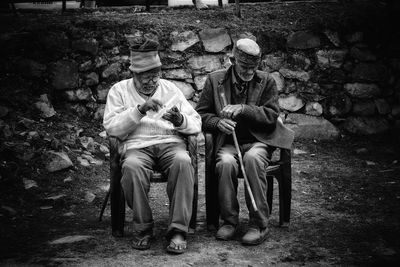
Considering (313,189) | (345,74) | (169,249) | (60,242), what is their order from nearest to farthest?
(169,249)
(60,242)
(313,189)
(345,74)

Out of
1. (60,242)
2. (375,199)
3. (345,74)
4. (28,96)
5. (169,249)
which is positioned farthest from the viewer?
(345,74)

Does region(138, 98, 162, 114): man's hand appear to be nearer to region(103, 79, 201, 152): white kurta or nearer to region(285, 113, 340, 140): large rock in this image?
region(103, 79, 201, 152): white kurta

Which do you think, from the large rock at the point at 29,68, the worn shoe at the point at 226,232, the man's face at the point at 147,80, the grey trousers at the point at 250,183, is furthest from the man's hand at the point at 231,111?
the large rock at the point at 29,68

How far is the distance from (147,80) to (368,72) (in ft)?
14.4

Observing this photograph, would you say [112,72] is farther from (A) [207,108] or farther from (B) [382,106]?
(B) [382,106]

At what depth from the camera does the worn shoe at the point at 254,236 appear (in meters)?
3.95

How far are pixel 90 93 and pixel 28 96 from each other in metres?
0.83

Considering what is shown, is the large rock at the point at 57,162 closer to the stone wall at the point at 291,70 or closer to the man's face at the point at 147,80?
the stone wall at the point at 291,70

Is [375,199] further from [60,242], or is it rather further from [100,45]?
[100,45]

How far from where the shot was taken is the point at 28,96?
6.33 meters

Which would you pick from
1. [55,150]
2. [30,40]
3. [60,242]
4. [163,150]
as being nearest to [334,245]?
[163,150]

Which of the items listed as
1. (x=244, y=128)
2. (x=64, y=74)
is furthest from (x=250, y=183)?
(x=64, y=74)

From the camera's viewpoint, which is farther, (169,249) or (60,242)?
(60,242)

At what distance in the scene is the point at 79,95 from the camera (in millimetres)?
6672
